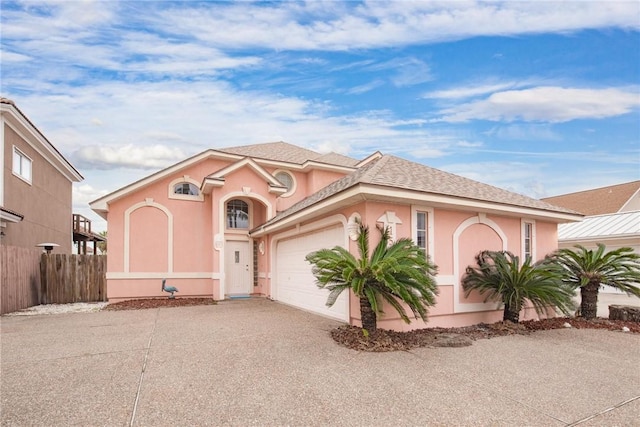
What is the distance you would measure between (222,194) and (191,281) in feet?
11.8

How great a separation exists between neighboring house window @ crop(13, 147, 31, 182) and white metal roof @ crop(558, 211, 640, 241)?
2134 centimetres

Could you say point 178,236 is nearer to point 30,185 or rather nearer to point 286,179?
point 286,179

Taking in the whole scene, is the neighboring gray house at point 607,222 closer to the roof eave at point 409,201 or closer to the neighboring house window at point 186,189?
the roof eave at point 409,201

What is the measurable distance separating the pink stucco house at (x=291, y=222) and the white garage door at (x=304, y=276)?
0.03m

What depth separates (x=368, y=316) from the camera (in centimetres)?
727

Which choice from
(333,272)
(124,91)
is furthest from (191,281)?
(333,272)

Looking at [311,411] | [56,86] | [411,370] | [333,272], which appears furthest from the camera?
[56,86]

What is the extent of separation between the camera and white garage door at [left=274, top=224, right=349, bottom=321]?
930cm

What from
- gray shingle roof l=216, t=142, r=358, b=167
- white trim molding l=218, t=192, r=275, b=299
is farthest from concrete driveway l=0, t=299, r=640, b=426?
gray shingle roof l=216, t=142, r=358, b=167

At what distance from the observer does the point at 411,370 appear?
18.2 ft

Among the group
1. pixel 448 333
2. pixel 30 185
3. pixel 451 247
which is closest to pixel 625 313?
pixel 451 247

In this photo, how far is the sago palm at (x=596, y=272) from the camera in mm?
9727

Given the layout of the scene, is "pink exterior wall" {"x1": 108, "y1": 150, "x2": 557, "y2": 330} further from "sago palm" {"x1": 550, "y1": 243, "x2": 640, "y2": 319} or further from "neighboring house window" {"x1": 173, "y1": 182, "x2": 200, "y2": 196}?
"sago palm" {"x1": 550, "y1": 243, "x2": 640, "y2": 319}

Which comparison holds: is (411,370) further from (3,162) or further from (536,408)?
(3,162)
